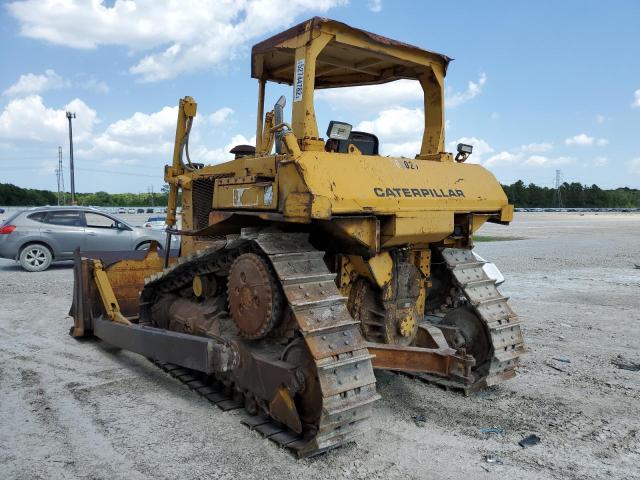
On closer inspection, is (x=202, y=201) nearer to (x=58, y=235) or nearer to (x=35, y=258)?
(x=58, y=235)

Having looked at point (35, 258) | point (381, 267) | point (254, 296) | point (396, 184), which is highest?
point (396, 184)

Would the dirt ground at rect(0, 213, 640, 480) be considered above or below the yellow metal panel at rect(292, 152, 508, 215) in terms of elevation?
below

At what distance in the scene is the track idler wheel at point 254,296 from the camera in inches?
160

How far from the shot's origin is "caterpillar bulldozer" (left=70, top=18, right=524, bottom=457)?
385 centimetres

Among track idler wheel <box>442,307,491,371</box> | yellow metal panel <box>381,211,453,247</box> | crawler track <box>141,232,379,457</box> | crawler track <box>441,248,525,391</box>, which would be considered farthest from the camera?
track idler wheel <box>442,307,491,371</box>

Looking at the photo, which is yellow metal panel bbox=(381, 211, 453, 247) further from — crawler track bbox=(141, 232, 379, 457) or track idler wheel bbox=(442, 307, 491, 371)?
track idler wheel bbox=(442, 307, 491, 371)

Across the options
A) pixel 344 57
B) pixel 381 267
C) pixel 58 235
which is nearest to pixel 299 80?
pixel 344 57

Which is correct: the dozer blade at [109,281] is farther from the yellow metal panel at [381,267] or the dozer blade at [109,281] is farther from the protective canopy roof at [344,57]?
the yellow metal panel at [381,267]

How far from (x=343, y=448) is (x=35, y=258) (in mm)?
11637

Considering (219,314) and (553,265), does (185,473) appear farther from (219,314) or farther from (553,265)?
(553,265)

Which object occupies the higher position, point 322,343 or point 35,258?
point 322,343

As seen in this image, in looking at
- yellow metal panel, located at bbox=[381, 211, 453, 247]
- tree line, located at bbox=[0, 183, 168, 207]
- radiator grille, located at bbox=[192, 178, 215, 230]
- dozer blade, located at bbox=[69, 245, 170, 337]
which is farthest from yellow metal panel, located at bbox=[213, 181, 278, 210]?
tree line, located at bbox=[0, 183, 168, 207]

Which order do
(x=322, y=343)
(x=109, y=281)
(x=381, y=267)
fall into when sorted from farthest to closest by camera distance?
(x=109, y=281) < (x=381, y=267) < (x=322, y=343)

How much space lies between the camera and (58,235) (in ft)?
44.3
